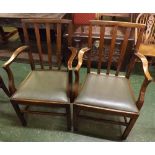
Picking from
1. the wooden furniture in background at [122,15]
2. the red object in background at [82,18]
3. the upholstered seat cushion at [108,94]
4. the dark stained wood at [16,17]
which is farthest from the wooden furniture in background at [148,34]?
the dark stained wood at [16,17]

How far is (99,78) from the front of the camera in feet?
4.80

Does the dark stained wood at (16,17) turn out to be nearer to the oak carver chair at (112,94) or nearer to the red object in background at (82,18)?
the red object in background at (82,18)

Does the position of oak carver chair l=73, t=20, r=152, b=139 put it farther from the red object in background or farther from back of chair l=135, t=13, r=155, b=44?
A: the red object in background

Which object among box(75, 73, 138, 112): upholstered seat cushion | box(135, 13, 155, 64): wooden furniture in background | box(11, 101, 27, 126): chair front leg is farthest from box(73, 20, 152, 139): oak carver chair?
box(135, 13, 155, 64): wooden furniture in background

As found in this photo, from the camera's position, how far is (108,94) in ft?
4.28

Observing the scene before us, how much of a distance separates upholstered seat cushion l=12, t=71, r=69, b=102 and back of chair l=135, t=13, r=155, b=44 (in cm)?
101

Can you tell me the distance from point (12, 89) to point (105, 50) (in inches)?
45.9

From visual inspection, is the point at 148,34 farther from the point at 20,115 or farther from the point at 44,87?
the point at 20,115

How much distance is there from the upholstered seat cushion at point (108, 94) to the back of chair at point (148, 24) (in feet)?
2.44

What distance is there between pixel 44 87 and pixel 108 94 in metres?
0.50

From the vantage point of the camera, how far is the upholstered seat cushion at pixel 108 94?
4.06ft

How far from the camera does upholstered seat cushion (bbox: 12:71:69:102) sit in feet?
4.31

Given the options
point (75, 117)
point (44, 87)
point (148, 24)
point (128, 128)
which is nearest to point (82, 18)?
point (148, 24)

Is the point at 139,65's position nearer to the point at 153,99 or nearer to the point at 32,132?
the point at 153,99
